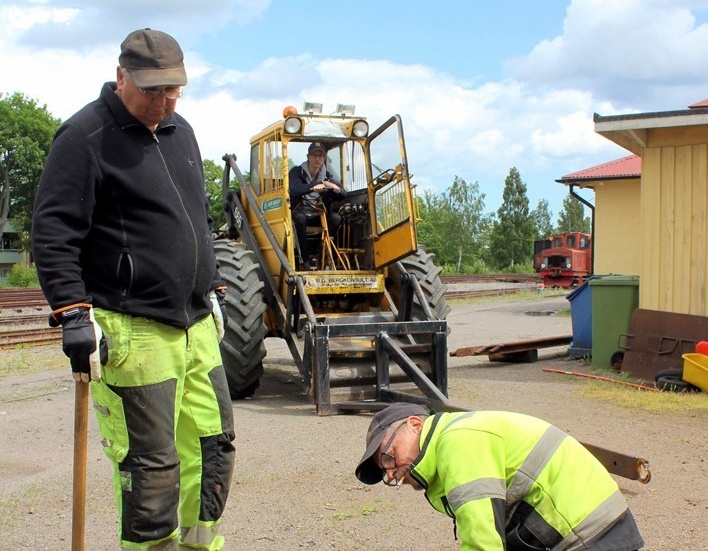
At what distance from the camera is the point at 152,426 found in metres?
3.68

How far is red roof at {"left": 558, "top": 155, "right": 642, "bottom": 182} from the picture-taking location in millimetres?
21763

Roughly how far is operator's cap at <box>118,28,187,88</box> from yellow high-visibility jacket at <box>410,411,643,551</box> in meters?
1.75

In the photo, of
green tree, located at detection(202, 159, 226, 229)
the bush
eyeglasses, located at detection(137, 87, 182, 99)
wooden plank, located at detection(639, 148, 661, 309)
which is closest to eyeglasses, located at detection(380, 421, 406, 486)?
eyeglasses, located at detection(137, 87, 182, 99)

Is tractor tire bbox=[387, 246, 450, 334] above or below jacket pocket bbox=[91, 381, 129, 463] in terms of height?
above

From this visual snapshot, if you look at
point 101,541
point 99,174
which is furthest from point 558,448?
point 101,541

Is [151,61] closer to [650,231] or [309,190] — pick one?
[309,190]

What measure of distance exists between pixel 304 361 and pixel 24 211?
5455cm

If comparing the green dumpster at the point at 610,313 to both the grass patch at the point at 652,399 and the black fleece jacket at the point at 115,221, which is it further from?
A: the black fleece jacket at the point at 115,221

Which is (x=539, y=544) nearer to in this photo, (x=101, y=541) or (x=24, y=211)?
(x=101, y=541)

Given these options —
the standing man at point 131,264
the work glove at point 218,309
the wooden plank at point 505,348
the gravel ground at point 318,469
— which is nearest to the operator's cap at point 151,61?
the standing man at point 131,264

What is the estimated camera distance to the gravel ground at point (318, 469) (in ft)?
15.9

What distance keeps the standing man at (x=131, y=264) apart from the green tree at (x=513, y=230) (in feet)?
243

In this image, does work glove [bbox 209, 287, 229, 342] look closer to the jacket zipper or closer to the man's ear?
→ the jacket zipper

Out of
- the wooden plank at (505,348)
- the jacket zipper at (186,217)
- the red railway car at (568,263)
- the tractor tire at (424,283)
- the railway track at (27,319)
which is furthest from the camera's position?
the red railway car at (568,263)
